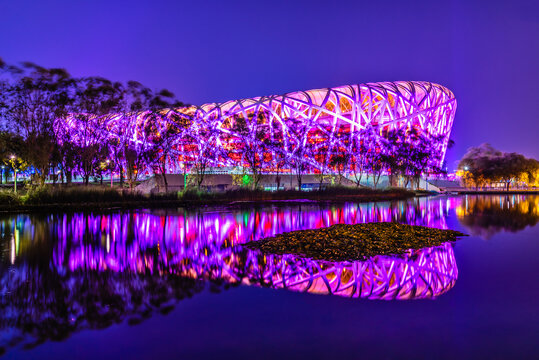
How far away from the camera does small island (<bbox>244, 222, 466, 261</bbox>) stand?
8.67 metres

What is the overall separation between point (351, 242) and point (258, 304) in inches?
180

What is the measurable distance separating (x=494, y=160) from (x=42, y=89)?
215 feet

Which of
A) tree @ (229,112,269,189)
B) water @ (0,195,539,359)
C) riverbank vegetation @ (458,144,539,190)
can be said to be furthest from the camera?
riverbank vegetation @ (458,144,539,190)

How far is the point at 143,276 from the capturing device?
22.4 feet

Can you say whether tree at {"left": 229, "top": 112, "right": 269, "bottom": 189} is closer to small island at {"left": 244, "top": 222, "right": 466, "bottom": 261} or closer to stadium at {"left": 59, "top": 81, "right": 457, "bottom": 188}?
stadium at {"left": 59, "top": 81, "right": 457, "bottom": 188}

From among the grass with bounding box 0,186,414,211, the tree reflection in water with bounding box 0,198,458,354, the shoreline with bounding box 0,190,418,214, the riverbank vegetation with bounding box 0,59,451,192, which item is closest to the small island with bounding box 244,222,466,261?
the tree reflection in water with bounding box 0,198,458,354

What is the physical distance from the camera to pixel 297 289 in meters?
6.02

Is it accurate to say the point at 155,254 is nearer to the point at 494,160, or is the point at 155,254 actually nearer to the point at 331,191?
the point at 331,191

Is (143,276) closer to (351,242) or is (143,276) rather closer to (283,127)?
(351,242)

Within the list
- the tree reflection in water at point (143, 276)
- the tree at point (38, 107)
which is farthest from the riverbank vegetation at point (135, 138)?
the tree reflection in water at point (143, 276)

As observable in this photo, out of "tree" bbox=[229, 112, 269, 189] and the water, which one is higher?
"tree" bbox=[229, 112, 269, 189]

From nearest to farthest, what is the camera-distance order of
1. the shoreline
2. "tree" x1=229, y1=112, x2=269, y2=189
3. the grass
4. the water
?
the water, the shoreline, the grass, "tree" x1=229, y1=112, x2=269, y2=189

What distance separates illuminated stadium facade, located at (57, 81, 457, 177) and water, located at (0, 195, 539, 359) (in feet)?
83.5

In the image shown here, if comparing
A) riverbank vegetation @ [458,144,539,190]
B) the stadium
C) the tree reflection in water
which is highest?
the stadium
